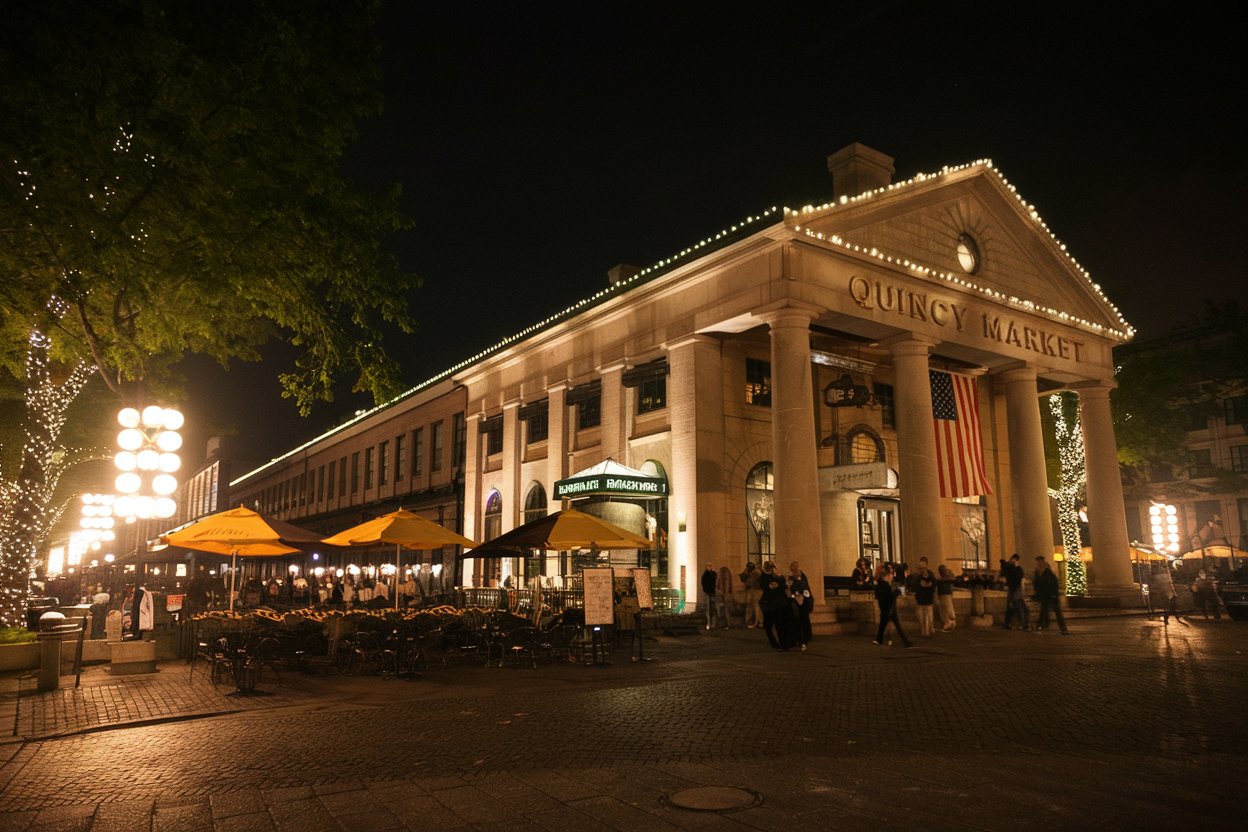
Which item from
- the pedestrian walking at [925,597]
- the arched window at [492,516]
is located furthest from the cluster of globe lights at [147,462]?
the arched window at [492,516]

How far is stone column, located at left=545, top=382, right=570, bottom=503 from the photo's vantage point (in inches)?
1196

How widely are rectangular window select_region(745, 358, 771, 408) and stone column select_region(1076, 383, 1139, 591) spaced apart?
12.0 m

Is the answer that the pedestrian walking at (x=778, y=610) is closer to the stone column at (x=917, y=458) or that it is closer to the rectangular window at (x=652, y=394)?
the stone column at (x=917, y=458)

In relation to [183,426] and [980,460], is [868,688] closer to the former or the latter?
[183,426]

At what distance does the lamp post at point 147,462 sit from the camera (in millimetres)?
12602

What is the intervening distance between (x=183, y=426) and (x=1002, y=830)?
12652mm

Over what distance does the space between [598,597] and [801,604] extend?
186 inches

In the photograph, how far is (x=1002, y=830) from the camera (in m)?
5.24

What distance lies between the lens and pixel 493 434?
36031mm

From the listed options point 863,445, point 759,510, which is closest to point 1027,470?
point 863,445

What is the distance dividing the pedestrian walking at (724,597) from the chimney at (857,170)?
11.9 meters

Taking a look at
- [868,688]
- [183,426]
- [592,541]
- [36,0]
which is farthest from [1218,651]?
[36,0]

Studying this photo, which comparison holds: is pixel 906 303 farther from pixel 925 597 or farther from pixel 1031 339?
pixel 925 597

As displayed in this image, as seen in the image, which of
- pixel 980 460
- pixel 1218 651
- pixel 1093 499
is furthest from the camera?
pixel 1093 499
